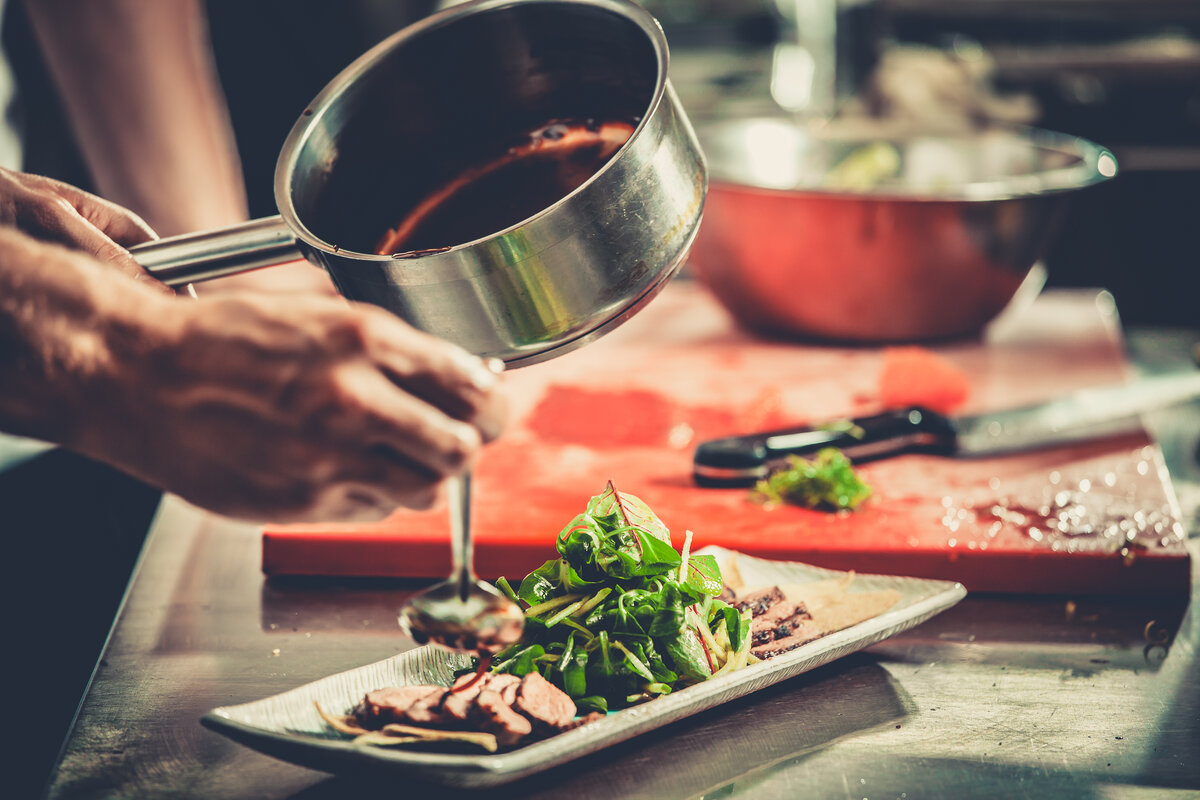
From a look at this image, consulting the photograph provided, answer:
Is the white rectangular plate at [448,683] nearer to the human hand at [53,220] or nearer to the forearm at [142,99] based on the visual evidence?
the human hand at [53,220]

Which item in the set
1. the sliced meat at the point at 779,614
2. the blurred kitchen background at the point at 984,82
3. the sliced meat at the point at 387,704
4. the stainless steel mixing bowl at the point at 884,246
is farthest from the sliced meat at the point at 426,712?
the blurred kitchen background at the point at 984,82

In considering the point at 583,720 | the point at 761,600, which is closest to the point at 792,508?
the point at 761,600

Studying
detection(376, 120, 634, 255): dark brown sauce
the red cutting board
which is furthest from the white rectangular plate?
detection(376, 120, 634, 255): dark brown sauce

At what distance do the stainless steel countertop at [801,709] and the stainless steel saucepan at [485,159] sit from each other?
16.6 inches

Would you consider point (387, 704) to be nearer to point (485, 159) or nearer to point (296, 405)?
point (296, 405)

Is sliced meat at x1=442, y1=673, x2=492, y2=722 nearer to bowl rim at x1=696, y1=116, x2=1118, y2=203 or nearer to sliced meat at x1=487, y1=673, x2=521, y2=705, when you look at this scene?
sliced meat at x1=487, y1=673, x2=521, y2=705

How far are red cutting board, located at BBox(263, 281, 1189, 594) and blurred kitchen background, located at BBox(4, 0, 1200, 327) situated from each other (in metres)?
1.51

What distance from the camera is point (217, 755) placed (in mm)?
971

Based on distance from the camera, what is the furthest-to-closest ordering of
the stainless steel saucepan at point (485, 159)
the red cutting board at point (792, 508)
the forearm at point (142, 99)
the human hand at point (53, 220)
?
the forearm at point (142, 99), the red cutting board at point (792, 508), the human hand at point (53, 220), the stainless steel saucepan at point (485, 159)

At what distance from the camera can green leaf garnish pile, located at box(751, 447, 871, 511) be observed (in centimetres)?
140

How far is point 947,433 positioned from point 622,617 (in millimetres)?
782

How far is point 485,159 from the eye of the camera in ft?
3.80

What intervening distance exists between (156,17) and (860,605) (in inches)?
78.5

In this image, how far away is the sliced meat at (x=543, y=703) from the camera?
2.91 feet
